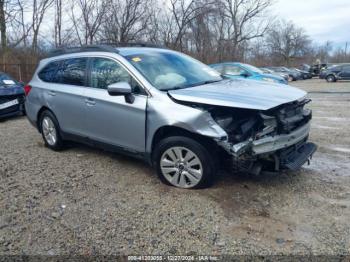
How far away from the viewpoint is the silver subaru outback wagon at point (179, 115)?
347 cm

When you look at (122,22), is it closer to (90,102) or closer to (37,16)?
(37,16)

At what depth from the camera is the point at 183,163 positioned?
12.2 ft

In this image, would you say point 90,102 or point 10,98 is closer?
point 90,102

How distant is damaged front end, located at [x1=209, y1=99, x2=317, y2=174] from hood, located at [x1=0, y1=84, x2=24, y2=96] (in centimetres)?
759

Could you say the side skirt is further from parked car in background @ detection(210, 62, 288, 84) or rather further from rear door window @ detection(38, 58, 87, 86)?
parked car in background @ detection(210, 62, 288, 84)

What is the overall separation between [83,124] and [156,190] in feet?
5.60

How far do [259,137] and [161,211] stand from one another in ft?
4.44

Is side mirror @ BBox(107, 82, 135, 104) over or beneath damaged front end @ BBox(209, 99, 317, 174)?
over

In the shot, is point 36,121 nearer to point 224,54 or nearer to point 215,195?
point 215,195

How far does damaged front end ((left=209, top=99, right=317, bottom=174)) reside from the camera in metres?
3.41

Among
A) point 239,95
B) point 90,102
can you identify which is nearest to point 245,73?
point 90,102

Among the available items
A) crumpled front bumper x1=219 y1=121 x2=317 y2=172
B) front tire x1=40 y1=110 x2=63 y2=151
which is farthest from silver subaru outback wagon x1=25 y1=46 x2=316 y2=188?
front tire x1=40 y1=110 x2=63 y2=151

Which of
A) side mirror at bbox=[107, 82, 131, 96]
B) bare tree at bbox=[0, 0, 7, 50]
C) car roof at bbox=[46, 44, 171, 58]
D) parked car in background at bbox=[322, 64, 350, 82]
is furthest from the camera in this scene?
parked car in background at bbox=[322, 64, 350, 82]

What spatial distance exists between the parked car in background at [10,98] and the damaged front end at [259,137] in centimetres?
759
